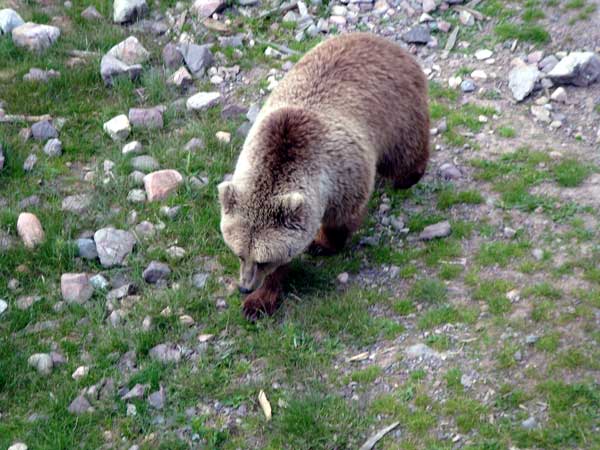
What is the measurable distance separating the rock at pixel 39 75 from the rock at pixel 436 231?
157 inches

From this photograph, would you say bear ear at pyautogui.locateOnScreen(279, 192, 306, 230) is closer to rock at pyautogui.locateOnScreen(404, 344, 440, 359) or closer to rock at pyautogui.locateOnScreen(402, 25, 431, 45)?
rock at pyautogui.locateOnScreen(404, 344, 440, 359)

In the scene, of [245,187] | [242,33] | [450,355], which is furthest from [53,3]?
[450,355]

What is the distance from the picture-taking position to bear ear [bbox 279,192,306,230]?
5664 mm

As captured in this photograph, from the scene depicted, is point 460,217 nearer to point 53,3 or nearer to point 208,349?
point 208,349

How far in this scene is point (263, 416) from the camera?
17.0 feet

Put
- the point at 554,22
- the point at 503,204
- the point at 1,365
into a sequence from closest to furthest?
the point at 1,365, the point at 503,204, the point at 554,22

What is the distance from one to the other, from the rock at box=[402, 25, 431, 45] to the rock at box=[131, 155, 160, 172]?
2.93 m

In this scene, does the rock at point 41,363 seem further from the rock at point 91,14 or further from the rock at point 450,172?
the rock at point 91,14

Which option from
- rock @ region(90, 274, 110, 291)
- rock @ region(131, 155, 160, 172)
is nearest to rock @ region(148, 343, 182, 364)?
rock @ region(90, 274, 110, 291)

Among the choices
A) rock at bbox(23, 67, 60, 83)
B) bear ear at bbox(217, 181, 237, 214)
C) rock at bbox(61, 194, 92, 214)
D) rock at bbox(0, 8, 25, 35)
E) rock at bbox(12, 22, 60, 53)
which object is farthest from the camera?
rock at bbox(0, 8, 25, 35)

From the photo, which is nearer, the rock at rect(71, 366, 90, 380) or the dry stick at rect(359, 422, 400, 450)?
the dry stick at rect(359, 422, 400, 450)

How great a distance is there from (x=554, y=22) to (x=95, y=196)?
→ 185 inches

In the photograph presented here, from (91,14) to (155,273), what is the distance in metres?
4.10

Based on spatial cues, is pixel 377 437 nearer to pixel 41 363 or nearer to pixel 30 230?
pixel 41 363
